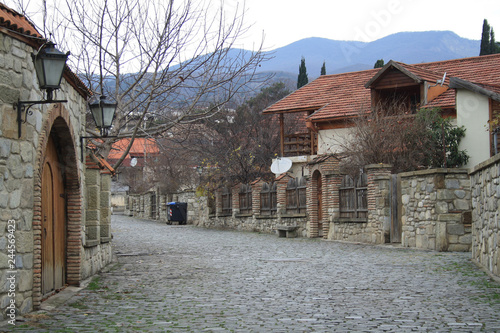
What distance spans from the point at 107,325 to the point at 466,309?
155 inches

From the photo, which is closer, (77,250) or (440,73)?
(77,250)

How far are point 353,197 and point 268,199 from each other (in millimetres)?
6920

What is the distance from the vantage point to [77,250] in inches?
371

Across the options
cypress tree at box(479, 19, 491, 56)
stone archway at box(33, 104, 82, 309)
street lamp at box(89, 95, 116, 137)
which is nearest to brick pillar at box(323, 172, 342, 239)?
street lamp at box(89, 95, 116, 137)

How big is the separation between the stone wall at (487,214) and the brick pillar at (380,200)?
540cm

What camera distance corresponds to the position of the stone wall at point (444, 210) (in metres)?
15.0

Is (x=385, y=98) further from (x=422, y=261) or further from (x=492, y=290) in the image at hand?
Result: (x=492, y=290)

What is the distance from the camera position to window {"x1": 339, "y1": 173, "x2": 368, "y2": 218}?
19000 mm

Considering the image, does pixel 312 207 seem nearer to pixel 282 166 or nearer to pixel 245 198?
pixel 282 166

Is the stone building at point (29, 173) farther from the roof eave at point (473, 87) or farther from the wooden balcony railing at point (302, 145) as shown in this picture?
the wooden balcony railing at point (302, 145)

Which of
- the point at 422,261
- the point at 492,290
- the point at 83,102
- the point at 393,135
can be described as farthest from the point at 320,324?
the point at 393,135

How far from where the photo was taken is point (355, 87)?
103ft

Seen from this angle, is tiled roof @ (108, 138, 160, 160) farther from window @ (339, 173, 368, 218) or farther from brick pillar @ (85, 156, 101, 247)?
window @ (339, 173, 368, 218)

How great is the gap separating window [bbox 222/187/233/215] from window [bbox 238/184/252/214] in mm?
1249
